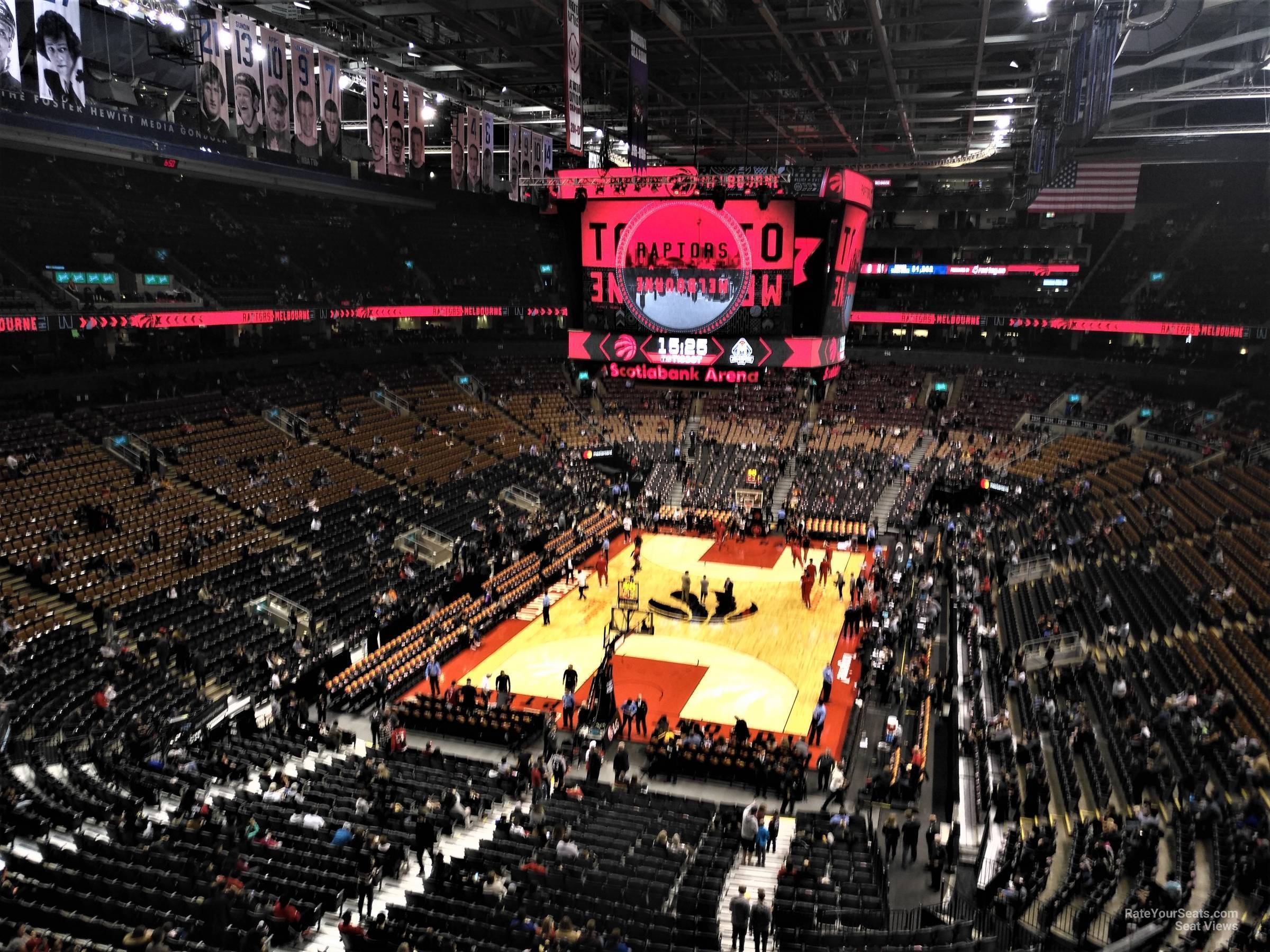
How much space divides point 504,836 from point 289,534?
1728 centimetres

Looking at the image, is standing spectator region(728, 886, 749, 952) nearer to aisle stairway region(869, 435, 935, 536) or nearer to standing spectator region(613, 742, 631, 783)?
standing spectator region(613, 742, 631, 783)

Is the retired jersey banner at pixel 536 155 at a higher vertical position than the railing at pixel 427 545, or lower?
higher

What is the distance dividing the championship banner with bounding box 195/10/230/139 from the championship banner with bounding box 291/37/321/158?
1.47 m

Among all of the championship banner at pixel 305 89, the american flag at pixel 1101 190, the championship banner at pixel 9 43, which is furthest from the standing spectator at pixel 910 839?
the american flag at pixel 1101 190

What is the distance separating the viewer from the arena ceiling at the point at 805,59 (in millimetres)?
16609

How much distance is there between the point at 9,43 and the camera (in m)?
12.8

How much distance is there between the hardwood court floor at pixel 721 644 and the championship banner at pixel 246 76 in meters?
13.7

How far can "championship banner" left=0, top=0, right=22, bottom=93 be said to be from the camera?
12.7m

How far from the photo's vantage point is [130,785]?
14633 mm

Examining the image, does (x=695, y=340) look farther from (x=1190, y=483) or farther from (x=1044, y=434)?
(x=1044, y=434)

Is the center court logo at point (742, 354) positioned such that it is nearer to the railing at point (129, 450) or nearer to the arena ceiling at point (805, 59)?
the arena ceiling at point (805, 59)

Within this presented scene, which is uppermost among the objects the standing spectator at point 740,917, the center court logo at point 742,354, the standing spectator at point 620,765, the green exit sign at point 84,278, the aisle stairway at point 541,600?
the green exit sign at point 84,278

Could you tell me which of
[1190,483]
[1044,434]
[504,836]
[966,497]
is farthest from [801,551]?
[504,836]

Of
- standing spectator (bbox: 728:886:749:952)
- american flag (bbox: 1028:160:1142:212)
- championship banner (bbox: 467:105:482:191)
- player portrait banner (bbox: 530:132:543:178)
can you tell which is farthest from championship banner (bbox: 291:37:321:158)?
american flag (bbox: 1028:160:1142:212)
